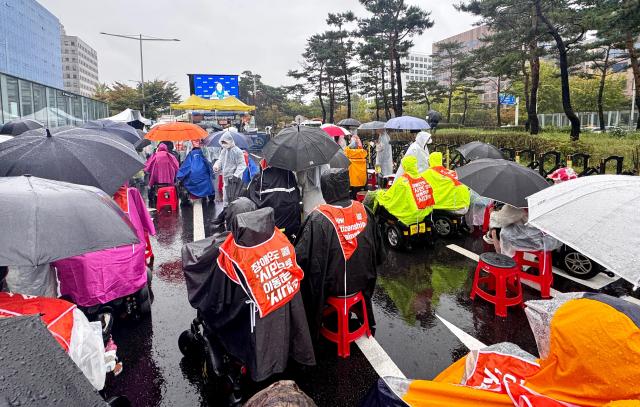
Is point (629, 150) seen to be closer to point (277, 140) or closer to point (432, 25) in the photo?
point (277, 140)

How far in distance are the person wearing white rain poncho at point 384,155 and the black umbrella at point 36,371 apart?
10.0 meters

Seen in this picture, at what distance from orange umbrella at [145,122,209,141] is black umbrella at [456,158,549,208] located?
6164mm

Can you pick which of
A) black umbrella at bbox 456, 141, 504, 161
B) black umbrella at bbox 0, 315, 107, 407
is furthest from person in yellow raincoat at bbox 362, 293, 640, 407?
black umbrella at bbox 456, 141, 504, 161

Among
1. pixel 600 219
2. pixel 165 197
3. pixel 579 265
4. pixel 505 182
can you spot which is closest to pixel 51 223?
pixel 600 219

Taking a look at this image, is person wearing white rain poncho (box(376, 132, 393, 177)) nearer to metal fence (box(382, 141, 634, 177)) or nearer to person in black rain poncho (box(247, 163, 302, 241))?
metal fence (box(382, 141, 634, 177))

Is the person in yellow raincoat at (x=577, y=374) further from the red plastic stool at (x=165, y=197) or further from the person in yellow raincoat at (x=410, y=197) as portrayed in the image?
the red plastic stool at (x=165, y=197)

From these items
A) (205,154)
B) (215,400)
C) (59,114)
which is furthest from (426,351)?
(59,114)

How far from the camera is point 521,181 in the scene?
4.50m

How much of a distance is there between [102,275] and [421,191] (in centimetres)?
422

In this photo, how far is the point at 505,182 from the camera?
4.53m

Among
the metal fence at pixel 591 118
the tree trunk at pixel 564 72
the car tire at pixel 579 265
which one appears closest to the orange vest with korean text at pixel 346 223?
the car tire at pixel 579 265

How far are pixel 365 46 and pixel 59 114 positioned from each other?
17.0m

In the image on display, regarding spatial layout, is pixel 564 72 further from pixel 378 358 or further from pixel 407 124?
pixel 378 358

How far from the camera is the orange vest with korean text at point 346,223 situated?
3312 millimetres
